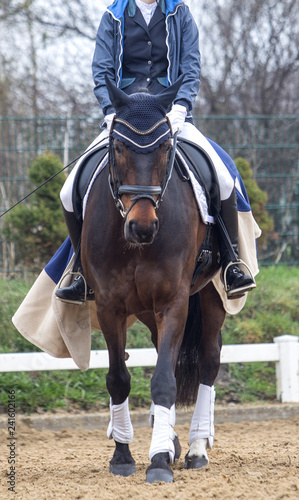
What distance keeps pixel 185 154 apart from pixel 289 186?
633 centimetres

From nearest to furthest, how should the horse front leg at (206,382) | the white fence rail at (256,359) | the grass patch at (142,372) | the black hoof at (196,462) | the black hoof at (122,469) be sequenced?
the black hoof at (122,469) < the black hoof at (196,462) < the horse front leg at (206,382) < the white fence rail at (256,359) < the grass patch at (142,372)

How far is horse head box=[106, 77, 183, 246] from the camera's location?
11.7 feet

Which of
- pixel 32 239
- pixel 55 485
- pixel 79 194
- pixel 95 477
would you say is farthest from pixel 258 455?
pixel 32 239

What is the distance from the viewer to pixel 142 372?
24.9 ft

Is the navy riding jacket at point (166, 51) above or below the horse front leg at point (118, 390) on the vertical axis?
above

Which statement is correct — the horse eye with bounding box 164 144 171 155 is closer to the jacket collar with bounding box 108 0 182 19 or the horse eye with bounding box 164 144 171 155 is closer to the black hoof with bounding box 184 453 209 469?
the jacket collar with bounding box 108 0 182 19

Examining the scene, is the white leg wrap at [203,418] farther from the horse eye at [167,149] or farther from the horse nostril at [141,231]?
the horse eye at [167,149]

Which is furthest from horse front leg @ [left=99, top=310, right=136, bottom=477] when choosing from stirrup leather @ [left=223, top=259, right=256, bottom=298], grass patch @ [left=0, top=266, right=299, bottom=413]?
grass patch @ [left=0, top=266, right=299, bottom=413]

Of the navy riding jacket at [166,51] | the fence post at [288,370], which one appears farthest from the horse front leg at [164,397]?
the fence post at [288,370]

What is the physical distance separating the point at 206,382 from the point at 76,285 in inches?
47.0

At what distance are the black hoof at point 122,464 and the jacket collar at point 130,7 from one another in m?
2.90

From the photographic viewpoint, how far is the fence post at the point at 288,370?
24.0 ft

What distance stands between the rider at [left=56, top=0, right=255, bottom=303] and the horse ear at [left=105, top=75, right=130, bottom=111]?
0.85 m

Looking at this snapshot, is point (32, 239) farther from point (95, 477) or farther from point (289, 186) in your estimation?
point (95, 477)
